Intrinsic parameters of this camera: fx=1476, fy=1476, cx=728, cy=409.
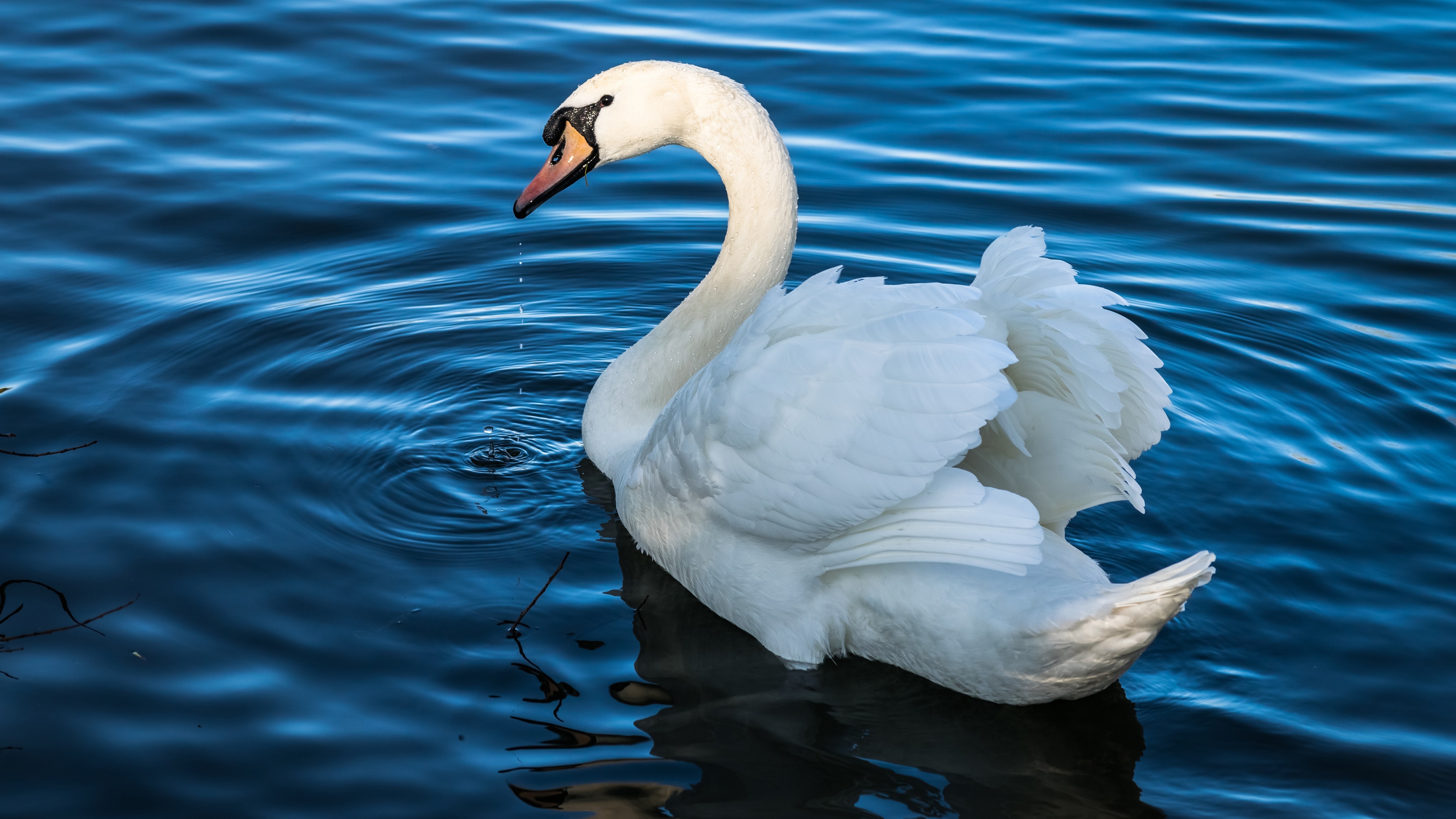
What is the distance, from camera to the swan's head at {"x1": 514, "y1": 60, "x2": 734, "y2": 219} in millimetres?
5992

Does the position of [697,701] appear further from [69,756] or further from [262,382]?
[262,382]

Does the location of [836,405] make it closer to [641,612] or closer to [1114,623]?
[1114,623]

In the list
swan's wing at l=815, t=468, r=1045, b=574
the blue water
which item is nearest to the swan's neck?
the blue water

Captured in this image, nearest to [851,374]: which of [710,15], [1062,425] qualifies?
[1062,425]

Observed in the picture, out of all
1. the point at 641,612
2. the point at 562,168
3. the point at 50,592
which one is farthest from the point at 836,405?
the point at 50,592

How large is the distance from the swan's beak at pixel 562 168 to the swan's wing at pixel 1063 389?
196 centimetres

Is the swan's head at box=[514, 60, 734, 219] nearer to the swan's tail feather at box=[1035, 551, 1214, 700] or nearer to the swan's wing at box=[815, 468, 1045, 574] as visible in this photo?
the swan's wing at box=[815, 468, 1045, 574]

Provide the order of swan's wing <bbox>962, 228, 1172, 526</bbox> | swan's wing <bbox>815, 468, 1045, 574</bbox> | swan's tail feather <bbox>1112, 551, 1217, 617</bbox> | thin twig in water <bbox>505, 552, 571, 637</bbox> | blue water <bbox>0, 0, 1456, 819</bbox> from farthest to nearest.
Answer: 1. thin twig in water <bbox>505, 552, 571, 637</bbox>
2. swan's wing <bbox>962, 228, 1172, 526</bbox>
3. blue water <bbox>0, 0, 1456, 819</bbox>
4. swan's wing <bbox>815, 468, 1045, 574</bbox>
5. swan's tail feather <bbox>1112, 551, 1217, 617</bbox>

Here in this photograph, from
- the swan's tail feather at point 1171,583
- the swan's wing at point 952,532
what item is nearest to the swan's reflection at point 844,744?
the swan's wing at point 952,532

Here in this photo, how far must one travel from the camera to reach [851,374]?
14.9 ft

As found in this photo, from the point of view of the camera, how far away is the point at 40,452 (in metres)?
6.04

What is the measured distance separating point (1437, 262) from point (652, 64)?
5.22m

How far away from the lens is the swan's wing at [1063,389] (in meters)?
4.65

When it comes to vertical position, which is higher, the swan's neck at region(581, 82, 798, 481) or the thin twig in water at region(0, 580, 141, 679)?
the swan's neck at region(581, 82, 798, 481)
